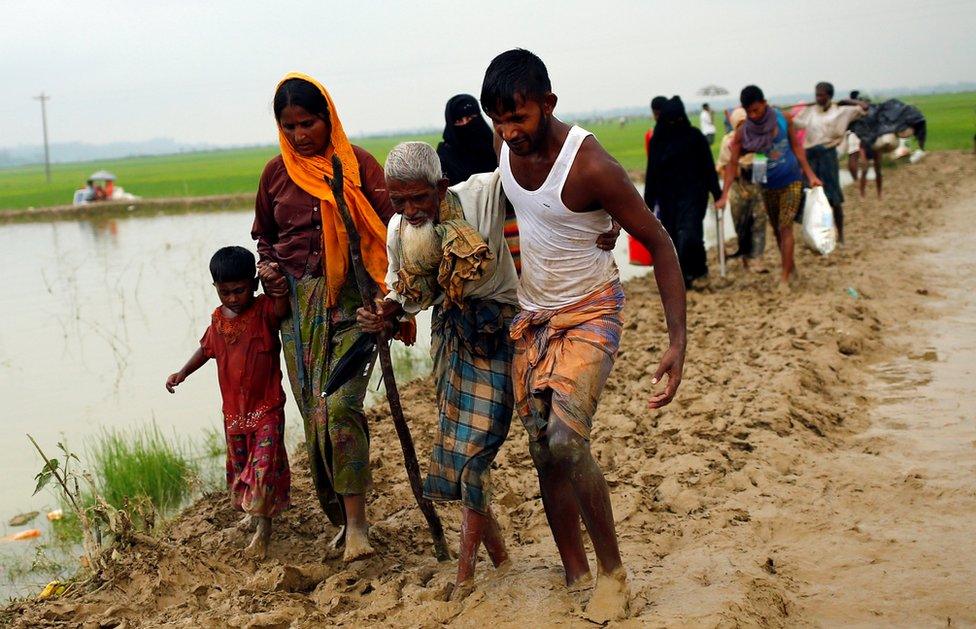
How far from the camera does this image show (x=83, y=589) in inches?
149

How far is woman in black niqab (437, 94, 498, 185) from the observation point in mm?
5258

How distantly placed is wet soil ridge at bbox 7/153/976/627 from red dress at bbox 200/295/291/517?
0.88 feet

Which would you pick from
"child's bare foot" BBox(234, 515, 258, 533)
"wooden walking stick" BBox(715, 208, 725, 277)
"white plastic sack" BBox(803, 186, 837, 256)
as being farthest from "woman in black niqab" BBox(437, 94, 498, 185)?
"wooden walking stick" BBox(715, 208, 725, 277)

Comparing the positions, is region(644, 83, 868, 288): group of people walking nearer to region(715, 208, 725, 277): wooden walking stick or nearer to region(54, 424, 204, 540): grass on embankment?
region(715, 208, 725, 277): wooden walking stick

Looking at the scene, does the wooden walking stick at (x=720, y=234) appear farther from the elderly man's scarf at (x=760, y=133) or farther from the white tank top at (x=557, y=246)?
the white tank top at (x=557, y=246)

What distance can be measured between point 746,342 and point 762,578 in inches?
144

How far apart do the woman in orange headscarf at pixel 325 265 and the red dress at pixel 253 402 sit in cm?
16

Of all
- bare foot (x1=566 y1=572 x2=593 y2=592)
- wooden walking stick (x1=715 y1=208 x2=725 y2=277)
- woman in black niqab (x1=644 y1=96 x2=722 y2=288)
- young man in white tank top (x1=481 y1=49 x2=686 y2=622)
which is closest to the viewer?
young man in white tank top (x1=481 y1=49 x2=686 y2=622)

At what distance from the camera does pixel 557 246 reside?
3.04m

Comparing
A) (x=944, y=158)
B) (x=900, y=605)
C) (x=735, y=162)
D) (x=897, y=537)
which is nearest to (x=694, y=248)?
(x=735, y=162)

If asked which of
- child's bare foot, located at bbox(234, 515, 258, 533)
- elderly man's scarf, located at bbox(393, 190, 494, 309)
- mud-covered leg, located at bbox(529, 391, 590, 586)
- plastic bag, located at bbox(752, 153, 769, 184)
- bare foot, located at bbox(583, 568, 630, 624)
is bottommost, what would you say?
child's bare foot, located at bbox(234, 515, 258, 533)

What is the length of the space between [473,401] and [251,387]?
1.11 metres

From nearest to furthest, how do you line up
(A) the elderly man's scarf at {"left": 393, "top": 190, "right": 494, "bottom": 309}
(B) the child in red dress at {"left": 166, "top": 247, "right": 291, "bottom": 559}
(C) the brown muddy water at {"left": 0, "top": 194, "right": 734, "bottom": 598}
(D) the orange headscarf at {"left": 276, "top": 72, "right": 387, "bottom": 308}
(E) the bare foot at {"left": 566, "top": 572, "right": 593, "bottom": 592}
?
1. (A) the elderly man's scarf at {"left": 393, "top": 190, "right": 494, "bottom": 309}
2. (E) the bare foot at {"left": 566, "top": 572, "right": 593, "bottom": 592}
3. (D) the orange headscarf at {"left": 276, "top": 72, "right": 387, "bottom": 308}
4. (B) the child in red dress at {"left": 166, "top": 247, "right": 291, "bottom": 559}
5. (C) the brown muddy water at {"left": 0, "top": 194, "right": 734, "bottom": 598}

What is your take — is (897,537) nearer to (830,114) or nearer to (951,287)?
(951,287)
